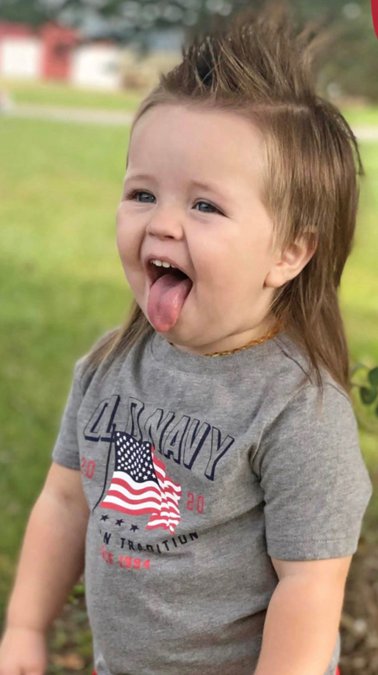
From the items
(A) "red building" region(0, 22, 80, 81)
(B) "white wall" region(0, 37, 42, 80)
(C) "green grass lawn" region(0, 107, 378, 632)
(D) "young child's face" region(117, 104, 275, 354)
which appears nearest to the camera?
(D) "young child's face" region(117, 104, 275, 354)

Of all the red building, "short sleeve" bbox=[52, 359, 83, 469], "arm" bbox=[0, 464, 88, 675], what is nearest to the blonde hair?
"short sleeve" bbox=[52, 359, 83, 469]

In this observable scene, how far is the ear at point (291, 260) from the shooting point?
1778 millimetres

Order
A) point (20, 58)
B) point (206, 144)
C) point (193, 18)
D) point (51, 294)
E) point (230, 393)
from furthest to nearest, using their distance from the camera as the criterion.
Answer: point (20, 58) < point (51, 294) < point (193, 18) < point (230, 393) < point (206, 144)

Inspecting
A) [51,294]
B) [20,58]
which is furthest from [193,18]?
[20,58]

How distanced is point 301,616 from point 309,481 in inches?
8.3

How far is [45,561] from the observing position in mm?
2109

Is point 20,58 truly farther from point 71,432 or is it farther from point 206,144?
point 206,144

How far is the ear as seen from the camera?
1.78m

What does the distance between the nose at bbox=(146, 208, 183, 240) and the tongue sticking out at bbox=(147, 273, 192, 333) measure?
8 centimetres

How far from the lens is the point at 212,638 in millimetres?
1847

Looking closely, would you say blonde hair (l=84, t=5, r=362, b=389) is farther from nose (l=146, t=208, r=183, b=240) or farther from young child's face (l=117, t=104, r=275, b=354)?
nose (l=146, t=208, r=183, b=240)

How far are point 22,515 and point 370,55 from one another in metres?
2.01

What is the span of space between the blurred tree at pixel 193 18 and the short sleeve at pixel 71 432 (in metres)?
1.33

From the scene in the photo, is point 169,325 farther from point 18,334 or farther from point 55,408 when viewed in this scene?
point 18,334
